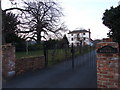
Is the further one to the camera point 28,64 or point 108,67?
point 28,64

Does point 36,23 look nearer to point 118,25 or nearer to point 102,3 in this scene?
point 102,3

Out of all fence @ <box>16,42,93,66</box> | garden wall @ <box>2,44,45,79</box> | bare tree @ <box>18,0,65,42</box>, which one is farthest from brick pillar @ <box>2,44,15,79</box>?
bare tree @ <box>18,0,65,42</box>

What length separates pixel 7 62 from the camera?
4324 millimetres

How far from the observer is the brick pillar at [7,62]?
169 inches

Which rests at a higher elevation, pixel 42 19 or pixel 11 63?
pixel 42 19

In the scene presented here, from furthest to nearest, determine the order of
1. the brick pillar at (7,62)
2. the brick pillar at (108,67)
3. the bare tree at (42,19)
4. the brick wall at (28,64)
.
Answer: the bare tree at (42,19) → the brick wall at (28,64) → the brick pillar at (7,62) → the brick pillar at (108,67)

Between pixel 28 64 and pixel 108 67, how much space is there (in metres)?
3.59

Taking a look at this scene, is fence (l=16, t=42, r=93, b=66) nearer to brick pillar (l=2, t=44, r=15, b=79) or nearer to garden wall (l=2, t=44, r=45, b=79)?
garden wall (l=2, t=44, r=45, b=79)

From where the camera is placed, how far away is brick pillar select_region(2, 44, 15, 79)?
14.1 ft

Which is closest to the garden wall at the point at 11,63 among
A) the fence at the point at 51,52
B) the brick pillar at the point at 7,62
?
the brick pillar at the point at 7,62

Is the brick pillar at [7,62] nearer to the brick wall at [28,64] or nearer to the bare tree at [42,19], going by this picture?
the brick wall at [28,64]

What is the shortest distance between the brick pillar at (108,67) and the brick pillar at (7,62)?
3.29 metres

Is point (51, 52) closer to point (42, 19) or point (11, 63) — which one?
point (11, 63)

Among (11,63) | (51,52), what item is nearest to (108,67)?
(11,63)
